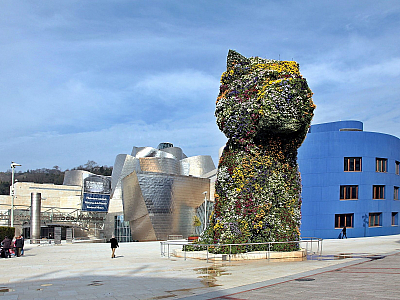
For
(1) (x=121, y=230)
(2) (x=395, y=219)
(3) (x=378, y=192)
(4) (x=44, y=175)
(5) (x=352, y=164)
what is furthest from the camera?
(4) (x=44, y=175)

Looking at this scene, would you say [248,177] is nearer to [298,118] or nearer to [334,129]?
[298,118]

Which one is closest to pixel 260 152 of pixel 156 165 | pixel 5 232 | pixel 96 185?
pixel 5 232

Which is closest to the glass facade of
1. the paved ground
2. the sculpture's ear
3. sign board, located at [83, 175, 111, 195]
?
sign board, located at [83, 175, 111, 195]

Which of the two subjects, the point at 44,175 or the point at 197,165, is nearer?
the point at 197,165

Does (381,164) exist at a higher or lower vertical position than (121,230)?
higher

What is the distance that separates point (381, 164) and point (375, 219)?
4.68m

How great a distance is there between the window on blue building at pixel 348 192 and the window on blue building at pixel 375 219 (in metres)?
2.43

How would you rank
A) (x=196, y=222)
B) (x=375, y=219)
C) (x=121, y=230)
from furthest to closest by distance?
(x=121, y=230) < (x=196, y=222) < (x=375, y=219)

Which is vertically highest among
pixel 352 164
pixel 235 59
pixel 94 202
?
pixel 235 59

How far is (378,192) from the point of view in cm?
3331

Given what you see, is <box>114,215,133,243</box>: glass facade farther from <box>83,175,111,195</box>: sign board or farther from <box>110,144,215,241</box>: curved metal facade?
<box>83,175,111,195</box>: sign board

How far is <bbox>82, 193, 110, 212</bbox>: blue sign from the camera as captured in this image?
227 ft

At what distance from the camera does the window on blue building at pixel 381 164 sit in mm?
33094

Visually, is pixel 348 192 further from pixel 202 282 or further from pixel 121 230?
pixel 121 230
